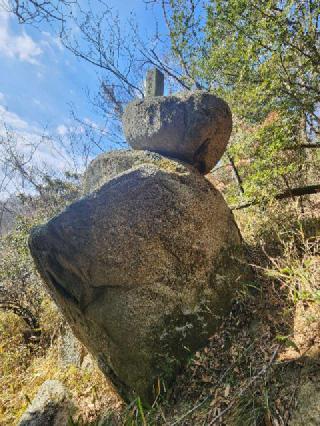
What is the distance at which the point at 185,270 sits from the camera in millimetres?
2771

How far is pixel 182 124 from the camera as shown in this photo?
3.33 meters

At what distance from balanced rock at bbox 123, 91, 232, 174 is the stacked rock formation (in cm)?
49

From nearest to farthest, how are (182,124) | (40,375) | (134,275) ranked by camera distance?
(134,275) → (182,124) → (40,375)

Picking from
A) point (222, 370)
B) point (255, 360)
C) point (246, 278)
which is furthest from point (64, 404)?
point (246, 278)

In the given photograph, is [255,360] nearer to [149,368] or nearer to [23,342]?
[149,368]

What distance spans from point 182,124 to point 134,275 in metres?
1.89

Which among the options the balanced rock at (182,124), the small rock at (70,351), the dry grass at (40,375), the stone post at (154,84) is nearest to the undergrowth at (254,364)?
the dry grass at (40,375)

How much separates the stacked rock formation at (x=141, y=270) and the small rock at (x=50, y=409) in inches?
41.0

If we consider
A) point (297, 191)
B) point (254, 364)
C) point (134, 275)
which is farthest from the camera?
point (297, 191)

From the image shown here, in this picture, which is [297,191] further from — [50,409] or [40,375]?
[40,375]

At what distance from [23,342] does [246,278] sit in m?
4.77

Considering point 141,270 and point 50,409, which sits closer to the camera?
point 141,270

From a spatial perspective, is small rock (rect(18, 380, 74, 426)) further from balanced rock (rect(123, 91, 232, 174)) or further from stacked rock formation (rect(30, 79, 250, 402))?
balanced rock (rect(123, 91, 232, 174))

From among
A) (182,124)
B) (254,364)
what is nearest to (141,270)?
(254,364)
